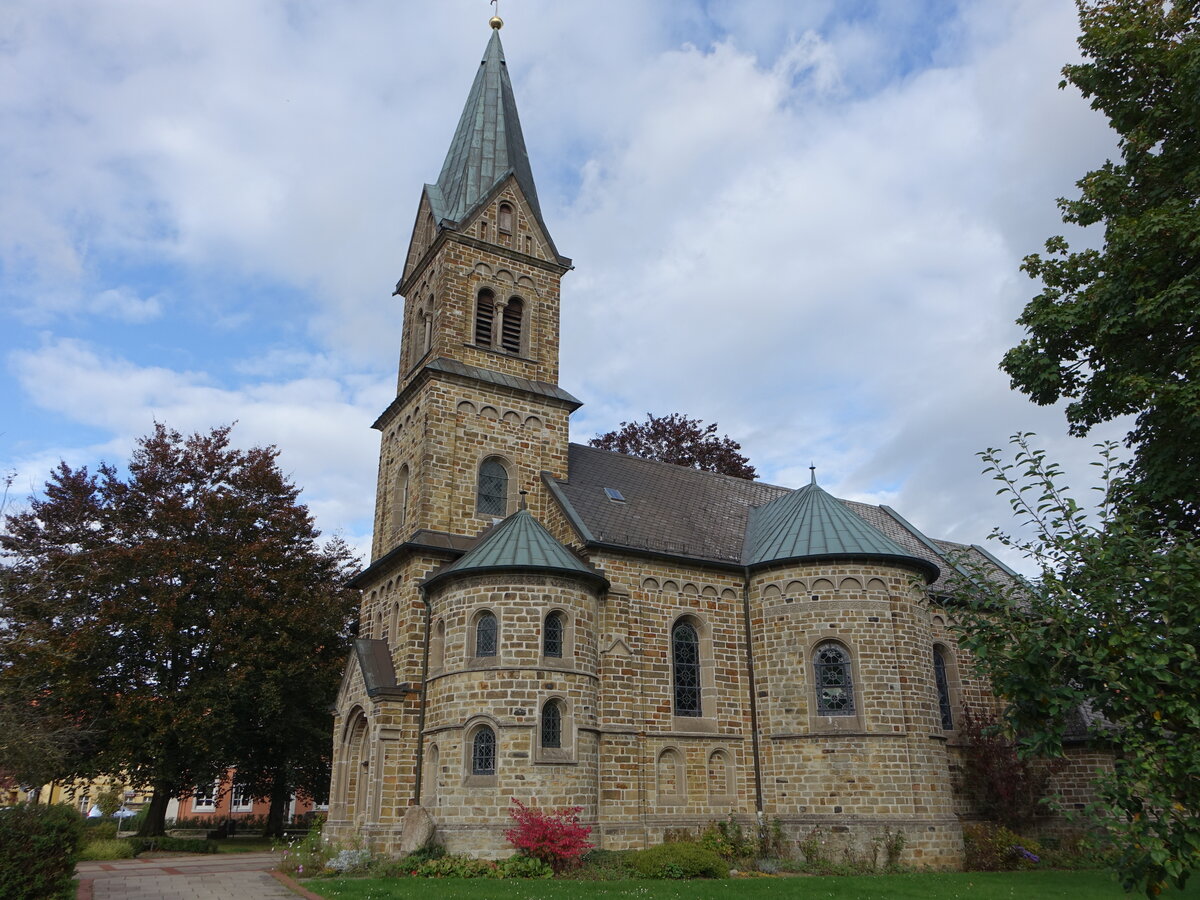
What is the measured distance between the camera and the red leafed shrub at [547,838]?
1770 centimetres

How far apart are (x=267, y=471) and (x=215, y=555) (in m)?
3.70

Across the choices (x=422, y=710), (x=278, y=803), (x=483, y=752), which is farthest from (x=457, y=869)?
(x=278, y=803)

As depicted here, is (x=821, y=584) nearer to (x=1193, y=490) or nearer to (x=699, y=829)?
(x=699, y=829)

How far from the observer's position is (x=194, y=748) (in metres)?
27.2

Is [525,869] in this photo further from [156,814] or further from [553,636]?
[156,814]

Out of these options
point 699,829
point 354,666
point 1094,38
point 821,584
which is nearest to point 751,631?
point 821,584

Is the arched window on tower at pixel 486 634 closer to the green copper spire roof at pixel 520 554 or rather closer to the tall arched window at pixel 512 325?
the green copper spire roof at pixel 520 554

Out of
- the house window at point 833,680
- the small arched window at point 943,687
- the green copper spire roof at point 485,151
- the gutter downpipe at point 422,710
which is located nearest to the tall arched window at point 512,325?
the green copper spire roof at point 485,151

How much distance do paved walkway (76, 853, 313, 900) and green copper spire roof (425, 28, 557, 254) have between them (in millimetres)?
18883

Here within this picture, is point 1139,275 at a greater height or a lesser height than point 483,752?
greater

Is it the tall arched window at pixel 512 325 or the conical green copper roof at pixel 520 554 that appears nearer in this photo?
the conical green copper roof at pixel 520 554

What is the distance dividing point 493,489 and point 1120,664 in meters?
19.3

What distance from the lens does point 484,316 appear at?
89.4 ft

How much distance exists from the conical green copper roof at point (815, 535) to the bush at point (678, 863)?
801cm
